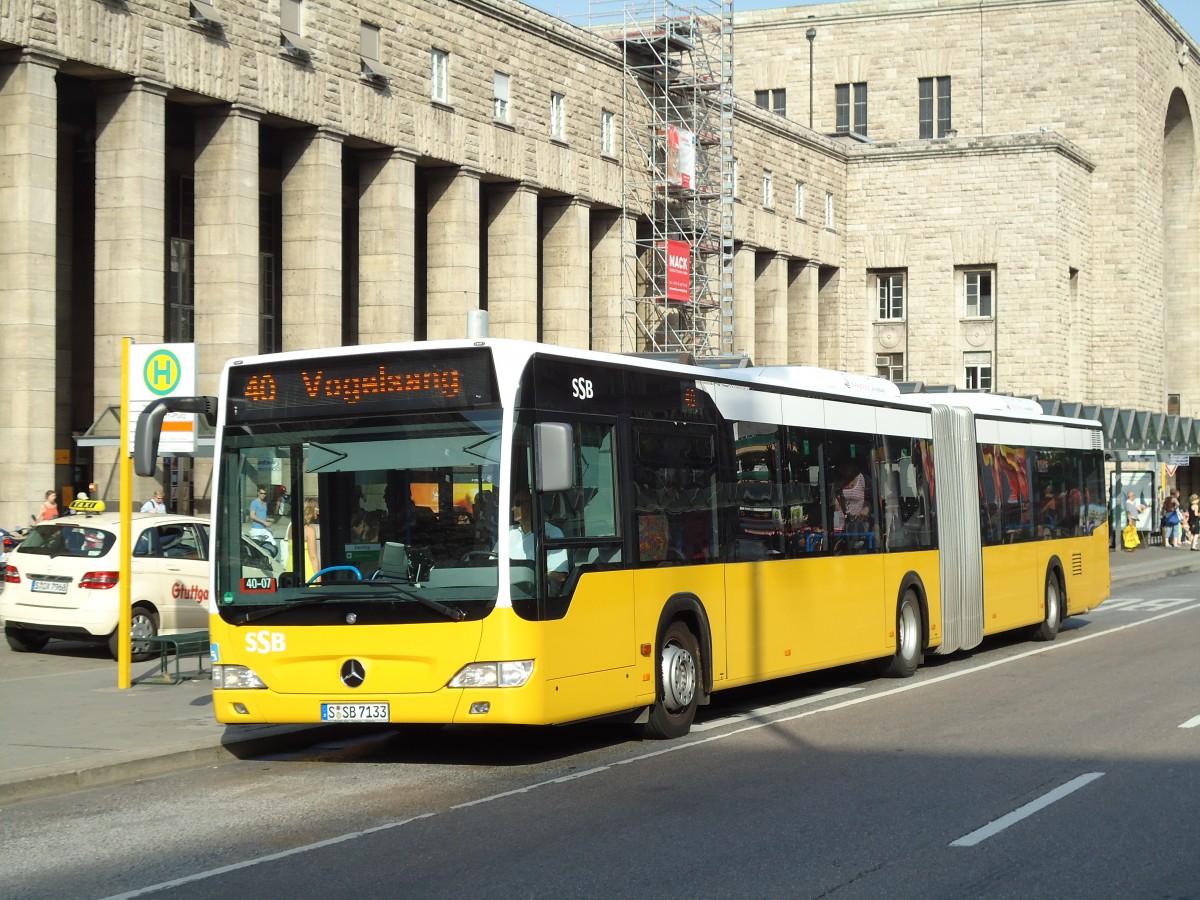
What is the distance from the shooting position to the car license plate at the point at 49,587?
1950cm

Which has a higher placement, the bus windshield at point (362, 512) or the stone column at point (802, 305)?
the stone column at point (802, 305)

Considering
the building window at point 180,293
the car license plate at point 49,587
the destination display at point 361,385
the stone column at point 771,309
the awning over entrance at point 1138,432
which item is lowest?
the car license plate at point 49,587

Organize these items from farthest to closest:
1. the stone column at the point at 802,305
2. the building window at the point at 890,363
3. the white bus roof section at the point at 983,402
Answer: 1. the building window at the point at 890,363
2. the stone column at the point at 802,305
3. the white bus roof section at the point at 983,402

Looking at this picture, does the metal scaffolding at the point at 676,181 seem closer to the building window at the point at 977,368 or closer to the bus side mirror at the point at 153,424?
the building window at the point at 977,368

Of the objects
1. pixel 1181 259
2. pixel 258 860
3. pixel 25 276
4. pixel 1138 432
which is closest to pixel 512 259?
pixel 25 276

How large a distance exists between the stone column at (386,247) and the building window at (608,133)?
9.22m

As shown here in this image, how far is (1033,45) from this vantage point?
73.6 m

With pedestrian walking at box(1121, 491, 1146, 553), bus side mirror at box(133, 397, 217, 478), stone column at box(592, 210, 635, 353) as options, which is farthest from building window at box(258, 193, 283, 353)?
bus side mirror at box(133, 397, 217, 478)

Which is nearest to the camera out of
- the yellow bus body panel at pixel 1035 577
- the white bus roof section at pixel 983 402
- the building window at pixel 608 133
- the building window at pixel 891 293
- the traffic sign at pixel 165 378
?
the traffic sign at pixel 165 378

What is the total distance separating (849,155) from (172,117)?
34380 mm

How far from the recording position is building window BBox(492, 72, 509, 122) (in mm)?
43344

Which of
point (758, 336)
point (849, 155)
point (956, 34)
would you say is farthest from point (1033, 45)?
point (758, 336)

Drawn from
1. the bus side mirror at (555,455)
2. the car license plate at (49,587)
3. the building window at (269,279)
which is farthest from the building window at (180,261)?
the bus side mirror at (555,455)

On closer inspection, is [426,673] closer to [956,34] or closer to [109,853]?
[109,853]
